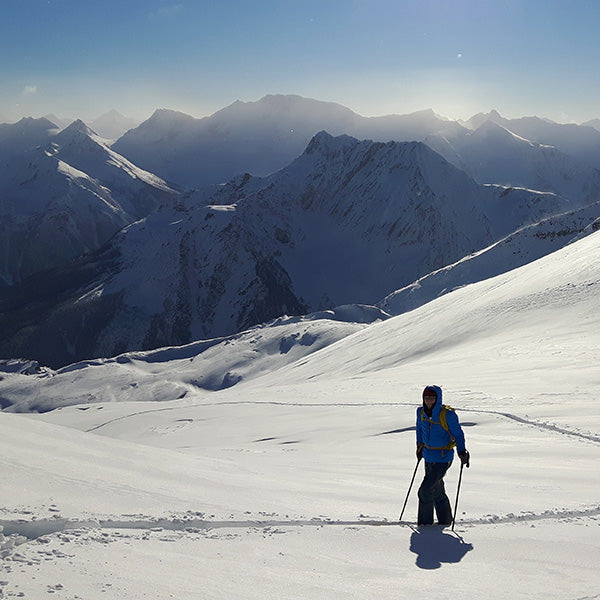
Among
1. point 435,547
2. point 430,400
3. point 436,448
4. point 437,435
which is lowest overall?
point 435,547

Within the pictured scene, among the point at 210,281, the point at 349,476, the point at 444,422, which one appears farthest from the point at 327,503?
the point at 210,281

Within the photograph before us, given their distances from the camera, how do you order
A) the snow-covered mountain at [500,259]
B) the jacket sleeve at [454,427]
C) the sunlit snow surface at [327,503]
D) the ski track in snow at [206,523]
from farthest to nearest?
the snow-covered mountain at [500,259] < the jacket sleeve at [454,427] < the ski track in snow at [206,523] < the sunlit snow surface at [327,503]

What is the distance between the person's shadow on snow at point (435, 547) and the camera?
5.97 metres

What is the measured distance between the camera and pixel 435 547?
6367mm

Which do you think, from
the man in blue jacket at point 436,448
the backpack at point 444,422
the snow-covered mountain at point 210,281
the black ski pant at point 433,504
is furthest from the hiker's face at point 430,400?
the snow-covered mountain at point 210,281

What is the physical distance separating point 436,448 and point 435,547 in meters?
1.37

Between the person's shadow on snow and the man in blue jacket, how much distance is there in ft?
0.90

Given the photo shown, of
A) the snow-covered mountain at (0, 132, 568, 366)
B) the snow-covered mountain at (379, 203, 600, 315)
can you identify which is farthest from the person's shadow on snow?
the snow-covered mountain at (0, 132, 568, 366)

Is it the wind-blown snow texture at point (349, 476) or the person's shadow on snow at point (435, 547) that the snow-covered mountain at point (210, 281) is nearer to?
the wind-blown snow texture at point (349, 476)

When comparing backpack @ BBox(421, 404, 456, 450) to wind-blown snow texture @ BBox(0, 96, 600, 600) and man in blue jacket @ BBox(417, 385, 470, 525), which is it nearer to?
man in blue jacket @ BBox(417, 385, 470, 525)

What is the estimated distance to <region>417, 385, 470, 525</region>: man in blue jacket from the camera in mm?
7230

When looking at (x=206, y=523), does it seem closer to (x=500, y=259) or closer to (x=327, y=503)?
(x=327, y=503)

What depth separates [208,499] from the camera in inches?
287

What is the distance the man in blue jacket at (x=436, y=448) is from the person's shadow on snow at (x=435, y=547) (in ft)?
0.90
